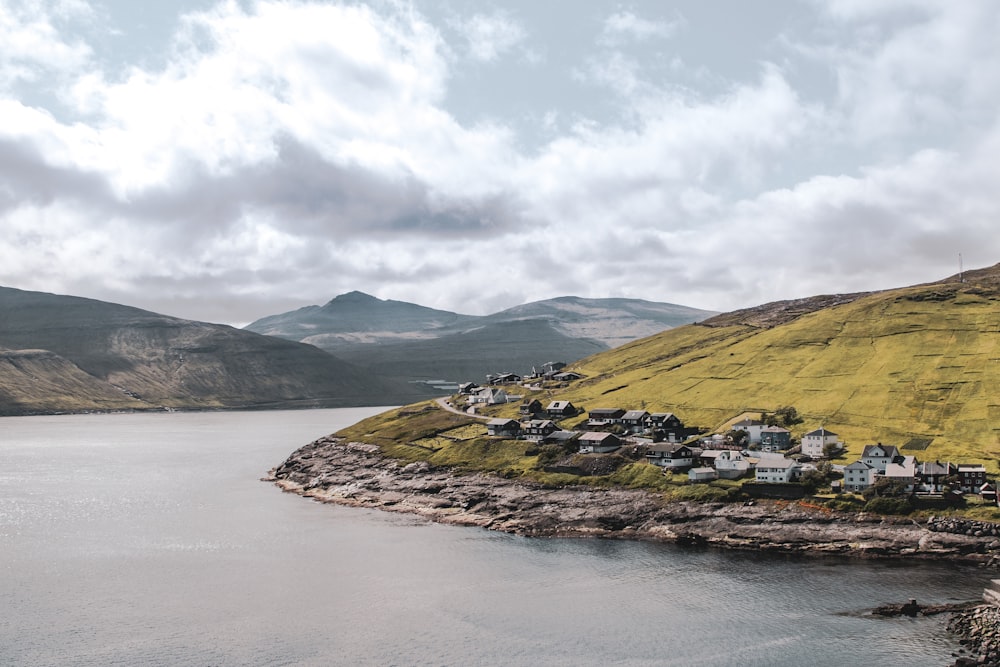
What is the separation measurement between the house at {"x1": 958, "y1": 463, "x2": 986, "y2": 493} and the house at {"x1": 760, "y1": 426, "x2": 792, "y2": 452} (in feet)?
94.1

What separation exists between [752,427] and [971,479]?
1440 inches

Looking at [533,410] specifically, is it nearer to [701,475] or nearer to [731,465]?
[701,475]

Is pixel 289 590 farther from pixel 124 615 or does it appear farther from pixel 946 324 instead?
pixel 946 324

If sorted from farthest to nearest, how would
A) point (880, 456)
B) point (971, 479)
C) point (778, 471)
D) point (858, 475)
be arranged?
1. point (880, 456)
2. point (778, 471)
3. point (858, 475)
4. point (971, 479)

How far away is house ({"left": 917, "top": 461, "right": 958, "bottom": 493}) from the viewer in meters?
101

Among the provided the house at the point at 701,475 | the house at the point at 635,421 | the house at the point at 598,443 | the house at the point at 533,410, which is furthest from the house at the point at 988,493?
the house at the point at 533,410

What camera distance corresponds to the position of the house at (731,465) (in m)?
115

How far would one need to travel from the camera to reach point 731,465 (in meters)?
116

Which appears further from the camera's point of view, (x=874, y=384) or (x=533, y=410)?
(x=533, y=410)

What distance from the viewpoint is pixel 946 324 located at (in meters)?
181

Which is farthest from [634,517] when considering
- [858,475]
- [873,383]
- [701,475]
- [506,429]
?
[873,383]

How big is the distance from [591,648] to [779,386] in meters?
112

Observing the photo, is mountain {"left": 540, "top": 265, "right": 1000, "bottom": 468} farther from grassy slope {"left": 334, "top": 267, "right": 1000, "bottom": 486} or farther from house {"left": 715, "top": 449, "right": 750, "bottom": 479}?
house {"left": 715, "top": 449, "right": 750, "bottom": 479}

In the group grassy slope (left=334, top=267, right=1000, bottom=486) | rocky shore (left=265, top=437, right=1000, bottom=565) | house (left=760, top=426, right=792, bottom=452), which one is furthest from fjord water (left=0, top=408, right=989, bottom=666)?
house (left=760, top=426, right=792, bottom=452)
